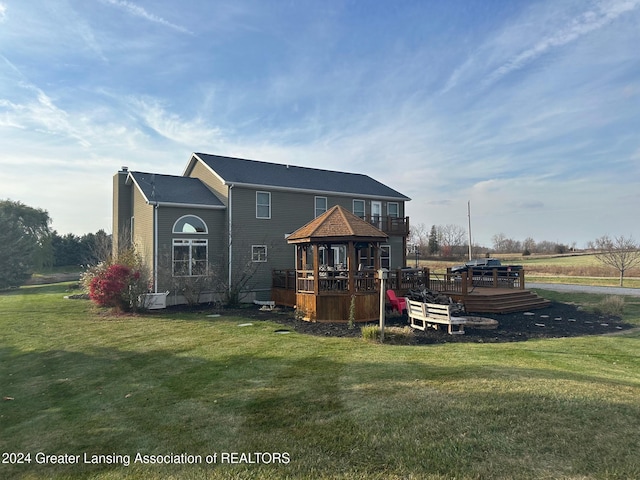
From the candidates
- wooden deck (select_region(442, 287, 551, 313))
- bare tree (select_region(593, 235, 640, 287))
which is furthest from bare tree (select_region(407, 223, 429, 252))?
wooden deck (select_region(442, 287, 551, 313))

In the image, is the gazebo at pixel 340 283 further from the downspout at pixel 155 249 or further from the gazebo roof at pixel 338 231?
the downspout at pixel 155 249

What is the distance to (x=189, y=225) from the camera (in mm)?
18594

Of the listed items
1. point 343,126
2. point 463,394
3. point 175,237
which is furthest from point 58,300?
point 463,394

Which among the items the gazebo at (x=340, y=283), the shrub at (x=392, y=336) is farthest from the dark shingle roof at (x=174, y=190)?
the shrub at (x=392, y=336)

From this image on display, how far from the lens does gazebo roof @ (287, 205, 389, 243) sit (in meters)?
13.8

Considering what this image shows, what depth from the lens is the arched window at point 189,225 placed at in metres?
18.2

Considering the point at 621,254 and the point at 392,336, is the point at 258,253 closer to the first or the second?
the point at 392,336

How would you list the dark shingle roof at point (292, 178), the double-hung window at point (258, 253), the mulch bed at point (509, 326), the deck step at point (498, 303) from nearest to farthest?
the mulch bed at point (509, 326)
the deck step at point (498, 303)
the double-hung window at point (258, 253)
the dark shingle roof at point (292, 178)

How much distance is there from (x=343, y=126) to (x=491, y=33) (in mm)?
8019

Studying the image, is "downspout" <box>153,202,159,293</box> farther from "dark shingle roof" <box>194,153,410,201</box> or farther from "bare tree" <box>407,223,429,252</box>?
"bare tree" <box>407,223,429,252</box>

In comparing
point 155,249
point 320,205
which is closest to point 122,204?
point 155,249

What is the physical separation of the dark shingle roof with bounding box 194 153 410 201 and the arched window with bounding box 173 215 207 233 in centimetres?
238

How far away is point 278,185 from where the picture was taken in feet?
68.0

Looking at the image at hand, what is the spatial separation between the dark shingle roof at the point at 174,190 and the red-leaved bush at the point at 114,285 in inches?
142
